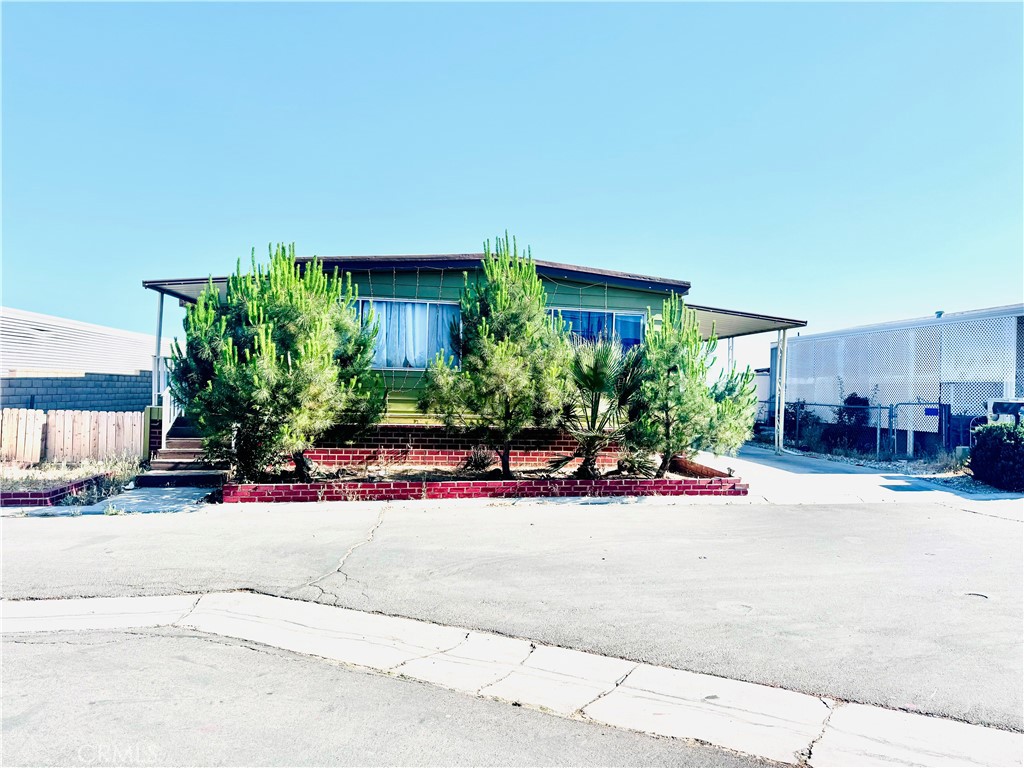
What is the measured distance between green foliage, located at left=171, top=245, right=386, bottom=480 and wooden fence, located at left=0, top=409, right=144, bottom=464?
3.31 meters

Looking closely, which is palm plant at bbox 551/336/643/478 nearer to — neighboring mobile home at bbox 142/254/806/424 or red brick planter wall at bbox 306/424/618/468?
red brick planter wall at bbox 306/424/618/468

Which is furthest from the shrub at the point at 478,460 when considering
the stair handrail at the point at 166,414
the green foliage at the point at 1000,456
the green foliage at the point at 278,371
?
the green foliage at the point at 1000,456

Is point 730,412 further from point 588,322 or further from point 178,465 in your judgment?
point 178,465

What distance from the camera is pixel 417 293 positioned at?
13195 mm

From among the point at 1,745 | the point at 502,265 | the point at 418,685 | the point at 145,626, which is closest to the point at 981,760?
the point at 418,685

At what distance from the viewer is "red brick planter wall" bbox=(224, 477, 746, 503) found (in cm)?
944

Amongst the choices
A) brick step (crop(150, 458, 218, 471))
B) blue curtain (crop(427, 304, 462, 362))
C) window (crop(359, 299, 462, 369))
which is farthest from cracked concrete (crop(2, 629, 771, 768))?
blue curtain (crop(427, 304, 462, 362))

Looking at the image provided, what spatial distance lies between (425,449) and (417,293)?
3.20m

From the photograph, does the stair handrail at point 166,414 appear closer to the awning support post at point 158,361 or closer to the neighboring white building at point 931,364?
the awning support post at point 158,361

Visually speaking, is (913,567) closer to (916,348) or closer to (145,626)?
(145,626)

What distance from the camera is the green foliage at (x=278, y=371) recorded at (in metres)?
9.11

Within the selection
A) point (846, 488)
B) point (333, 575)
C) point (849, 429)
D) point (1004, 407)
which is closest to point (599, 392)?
point (846, 488)

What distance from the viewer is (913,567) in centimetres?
635

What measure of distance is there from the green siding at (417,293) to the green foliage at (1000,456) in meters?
6.26
